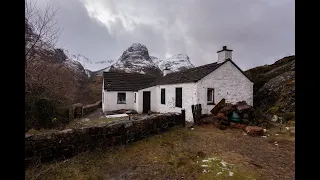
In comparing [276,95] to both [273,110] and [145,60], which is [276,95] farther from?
[145,60]

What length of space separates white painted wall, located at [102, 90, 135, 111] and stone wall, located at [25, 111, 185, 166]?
12758mm

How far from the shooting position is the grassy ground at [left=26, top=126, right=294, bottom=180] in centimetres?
428

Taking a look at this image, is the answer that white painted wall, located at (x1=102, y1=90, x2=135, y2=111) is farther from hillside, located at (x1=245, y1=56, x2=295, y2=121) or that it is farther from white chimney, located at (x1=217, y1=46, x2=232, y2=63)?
hillside, located at (x1=245, y1=56, x2=295, y2=121)

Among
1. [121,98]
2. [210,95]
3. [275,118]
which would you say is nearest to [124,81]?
[121,98]

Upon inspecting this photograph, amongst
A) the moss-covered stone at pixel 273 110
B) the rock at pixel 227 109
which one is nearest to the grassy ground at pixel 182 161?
the rock at pixel 227 109

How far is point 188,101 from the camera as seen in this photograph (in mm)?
12445

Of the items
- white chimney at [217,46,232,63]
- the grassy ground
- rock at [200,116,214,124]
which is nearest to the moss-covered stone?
white chimney at [217,46,232,63]

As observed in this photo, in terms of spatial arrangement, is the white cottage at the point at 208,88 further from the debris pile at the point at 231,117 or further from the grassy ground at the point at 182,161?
the grassy ground at the point at 182,161

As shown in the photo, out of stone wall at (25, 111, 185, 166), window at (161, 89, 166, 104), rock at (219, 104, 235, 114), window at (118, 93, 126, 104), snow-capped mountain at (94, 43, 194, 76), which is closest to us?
stone wall at (25, 111, 185, 166)

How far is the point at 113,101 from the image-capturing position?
64.4 feet

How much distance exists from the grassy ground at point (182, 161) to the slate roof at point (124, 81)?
13964 mm

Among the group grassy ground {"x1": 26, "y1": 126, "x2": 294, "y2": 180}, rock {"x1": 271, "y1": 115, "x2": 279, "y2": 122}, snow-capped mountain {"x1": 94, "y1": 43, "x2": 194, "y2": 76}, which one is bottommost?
grassy ground {"x1": 26, "y1": 126, "x2": 294, "y2": 180}
